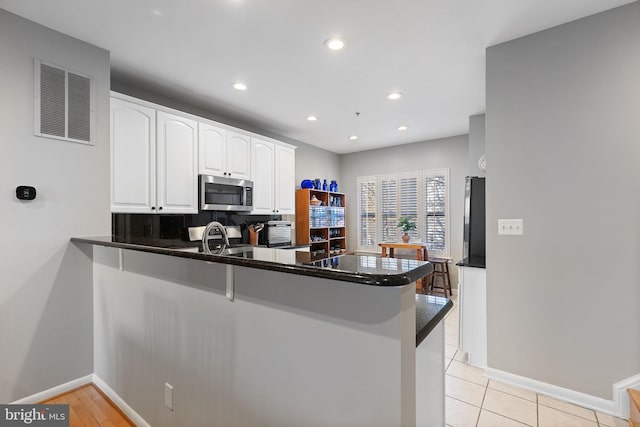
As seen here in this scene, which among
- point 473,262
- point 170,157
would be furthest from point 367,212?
point 170,157

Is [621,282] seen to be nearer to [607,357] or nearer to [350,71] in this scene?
[607,357]

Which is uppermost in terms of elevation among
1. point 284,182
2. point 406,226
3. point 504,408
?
point 284,182

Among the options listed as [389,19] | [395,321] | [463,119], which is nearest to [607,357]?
[395,321]

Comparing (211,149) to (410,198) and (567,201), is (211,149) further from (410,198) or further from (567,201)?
(410,198)

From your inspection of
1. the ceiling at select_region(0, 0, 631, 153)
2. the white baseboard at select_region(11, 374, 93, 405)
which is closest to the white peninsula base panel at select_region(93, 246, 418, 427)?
the white baseboard at select_region(11, 374, 93, 405)

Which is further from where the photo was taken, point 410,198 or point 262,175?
point 410,198

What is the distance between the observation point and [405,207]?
5578 millimetres

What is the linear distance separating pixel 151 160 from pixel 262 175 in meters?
1.53

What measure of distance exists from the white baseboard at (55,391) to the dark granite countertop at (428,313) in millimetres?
2518

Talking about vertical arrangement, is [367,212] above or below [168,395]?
above

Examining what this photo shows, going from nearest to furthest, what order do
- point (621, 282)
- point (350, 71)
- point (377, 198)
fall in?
point (621, 282)
point (350, 71)
point (377, 198)

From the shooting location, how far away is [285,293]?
117 centimetres

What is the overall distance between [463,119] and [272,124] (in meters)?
2.66

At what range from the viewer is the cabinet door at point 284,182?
4.45m
